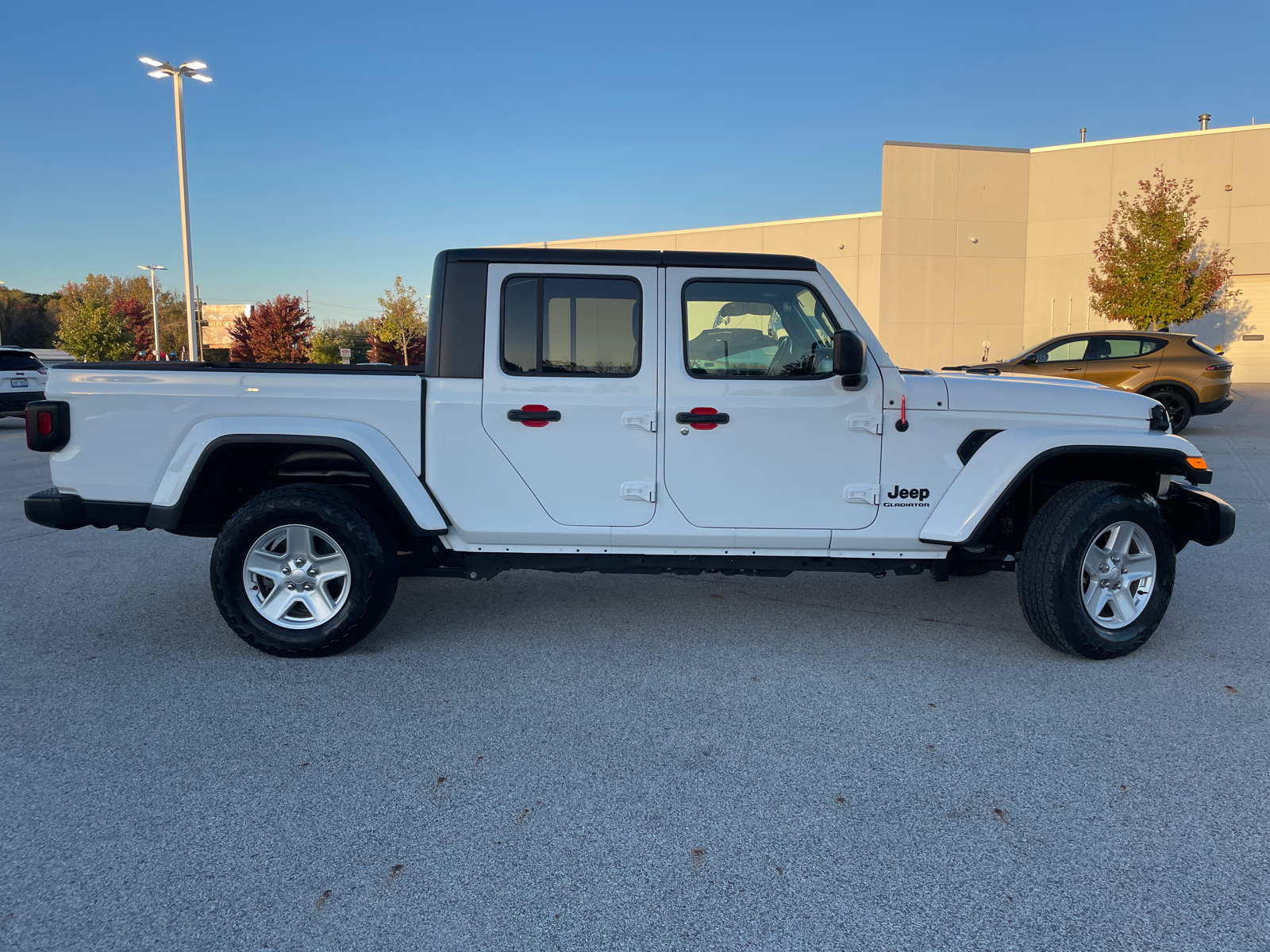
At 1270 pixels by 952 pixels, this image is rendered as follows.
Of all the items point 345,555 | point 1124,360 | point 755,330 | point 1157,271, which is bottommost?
point 345,555

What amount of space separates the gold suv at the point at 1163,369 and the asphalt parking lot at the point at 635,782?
10.1m

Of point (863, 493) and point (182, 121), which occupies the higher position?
point (182, 121)

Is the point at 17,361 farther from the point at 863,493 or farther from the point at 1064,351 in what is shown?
the point at 1064,351

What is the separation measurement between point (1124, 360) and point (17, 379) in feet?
69.0

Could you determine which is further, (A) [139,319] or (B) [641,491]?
(A) [139,319]

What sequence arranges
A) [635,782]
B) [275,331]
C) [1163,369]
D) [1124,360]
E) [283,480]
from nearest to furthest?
[635,782], [283,480], [1163,369], [1124,360], [275,331]

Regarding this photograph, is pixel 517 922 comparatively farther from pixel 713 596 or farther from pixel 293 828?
pixel 713 596

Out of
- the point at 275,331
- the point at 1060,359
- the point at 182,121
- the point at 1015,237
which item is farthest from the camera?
the point at 275,331

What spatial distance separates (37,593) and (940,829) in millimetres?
5696

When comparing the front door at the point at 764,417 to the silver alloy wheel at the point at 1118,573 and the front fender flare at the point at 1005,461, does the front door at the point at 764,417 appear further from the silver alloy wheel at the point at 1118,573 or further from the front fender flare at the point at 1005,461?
the silver alloy wheel at the point at 1118,573

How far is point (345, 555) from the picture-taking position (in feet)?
14.1

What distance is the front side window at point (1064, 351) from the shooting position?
1468cm

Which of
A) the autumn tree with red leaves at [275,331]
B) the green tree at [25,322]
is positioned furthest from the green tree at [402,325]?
the green tree at [25,322]

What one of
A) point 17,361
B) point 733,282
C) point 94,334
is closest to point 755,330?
point 733,282
